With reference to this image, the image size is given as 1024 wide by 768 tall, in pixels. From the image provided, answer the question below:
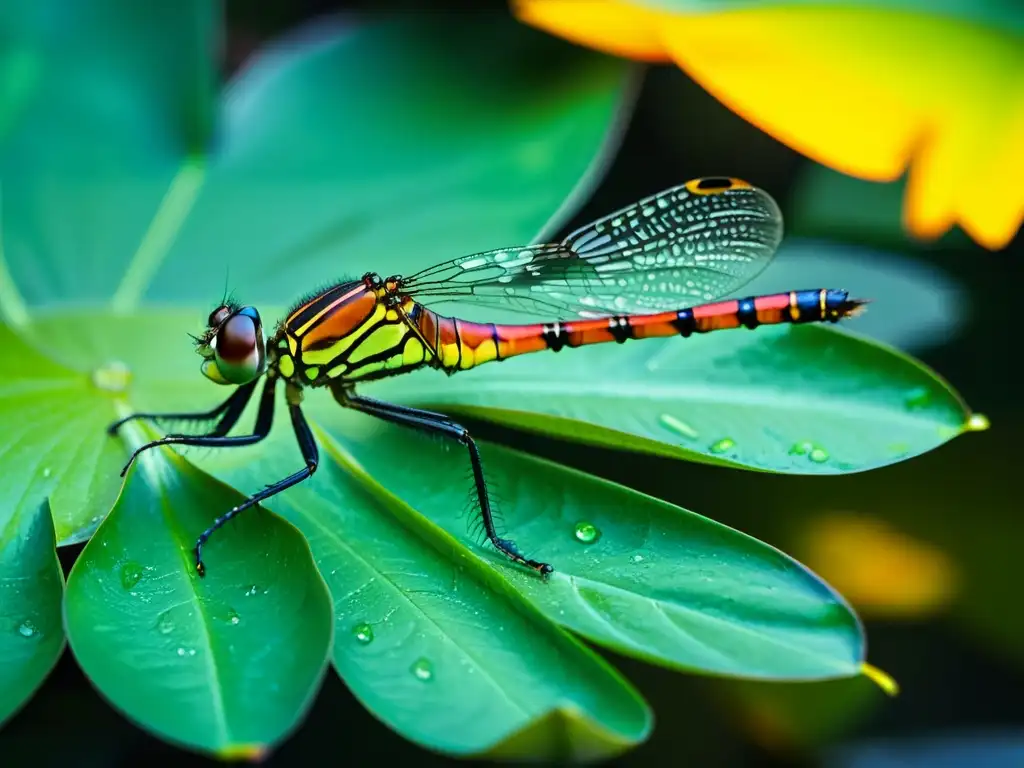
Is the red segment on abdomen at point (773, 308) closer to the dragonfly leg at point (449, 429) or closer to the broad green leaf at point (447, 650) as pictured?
the dragonfly leg at point (449, 429)

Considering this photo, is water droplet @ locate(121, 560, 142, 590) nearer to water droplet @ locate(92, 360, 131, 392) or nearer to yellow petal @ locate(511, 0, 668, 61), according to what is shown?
water droplet @ locate(92, 360, 131, 392)

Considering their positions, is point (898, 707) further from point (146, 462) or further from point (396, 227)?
point (146, 462)

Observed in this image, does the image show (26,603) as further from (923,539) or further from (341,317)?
(923,539)

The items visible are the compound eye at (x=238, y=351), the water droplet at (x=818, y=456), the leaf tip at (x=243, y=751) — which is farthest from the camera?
the compound eye at (x=238, y=351)

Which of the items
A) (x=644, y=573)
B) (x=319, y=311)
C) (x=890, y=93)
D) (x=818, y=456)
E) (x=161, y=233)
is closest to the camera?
(x=644, y=573)

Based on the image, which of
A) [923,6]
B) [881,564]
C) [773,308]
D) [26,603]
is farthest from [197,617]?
[923,6]

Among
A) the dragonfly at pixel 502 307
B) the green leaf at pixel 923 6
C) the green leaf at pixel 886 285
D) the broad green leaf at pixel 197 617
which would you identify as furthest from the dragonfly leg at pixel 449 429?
the green leaf at pixel 923 6
